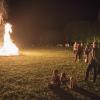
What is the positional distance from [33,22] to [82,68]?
47666 millimetres

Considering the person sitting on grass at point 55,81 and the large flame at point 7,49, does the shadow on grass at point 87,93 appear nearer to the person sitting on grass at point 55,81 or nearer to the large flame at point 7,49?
the person sitting on grass at point 55,81

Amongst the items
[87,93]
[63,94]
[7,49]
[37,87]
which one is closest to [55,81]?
[37,87]

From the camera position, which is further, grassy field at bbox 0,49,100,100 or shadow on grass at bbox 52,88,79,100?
grassy field at bbox 0,49,100,100

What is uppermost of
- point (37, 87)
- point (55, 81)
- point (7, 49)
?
point (7, 49)

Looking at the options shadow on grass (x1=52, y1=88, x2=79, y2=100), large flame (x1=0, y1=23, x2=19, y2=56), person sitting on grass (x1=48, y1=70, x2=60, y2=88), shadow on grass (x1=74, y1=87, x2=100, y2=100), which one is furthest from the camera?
large flame (x1=0, y1=23, x2=19, y2=56)

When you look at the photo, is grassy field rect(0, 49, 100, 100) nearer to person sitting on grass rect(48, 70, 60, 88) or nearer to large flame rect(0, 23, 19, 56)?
person sitting on grass rect(48, 70, 60, 88)

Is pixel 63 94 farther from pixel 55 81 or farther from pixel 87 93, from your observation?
pixel 55 81

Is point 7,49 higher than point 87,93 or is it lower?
higher

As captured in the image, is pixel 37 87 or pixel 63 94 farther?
pixel 37 87

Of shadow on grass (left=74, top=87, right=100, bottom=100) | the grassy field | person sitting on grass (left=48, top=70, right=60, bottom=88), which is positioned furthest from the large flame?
shadow on grass (left=74, top=87, right=100, bottom=100)

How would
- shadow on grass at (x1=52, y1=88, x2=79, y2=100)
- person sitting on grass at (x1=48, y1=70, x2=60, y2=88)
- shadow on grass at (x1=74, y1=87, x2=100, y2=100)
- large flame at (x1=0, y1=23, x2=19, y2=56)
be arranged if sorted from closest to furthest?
shadow on grass at (x1=52, y1=88, x2=79, y2=100) → shadow on grass at (x1=74, y1=87, x2=100, y2=100) → person sitting on grass at (x1=48, y1=70, x2=60, y2=88) → large flame at (x1=0, y1=23, x2=19, y2=56)

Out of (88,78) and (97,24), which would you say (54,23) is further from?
(88,78)

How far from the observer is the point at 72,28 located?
68.0 meters

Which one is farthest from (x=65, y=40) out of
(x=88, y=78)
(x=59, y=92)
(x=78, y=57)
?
(x=59, y=92)
